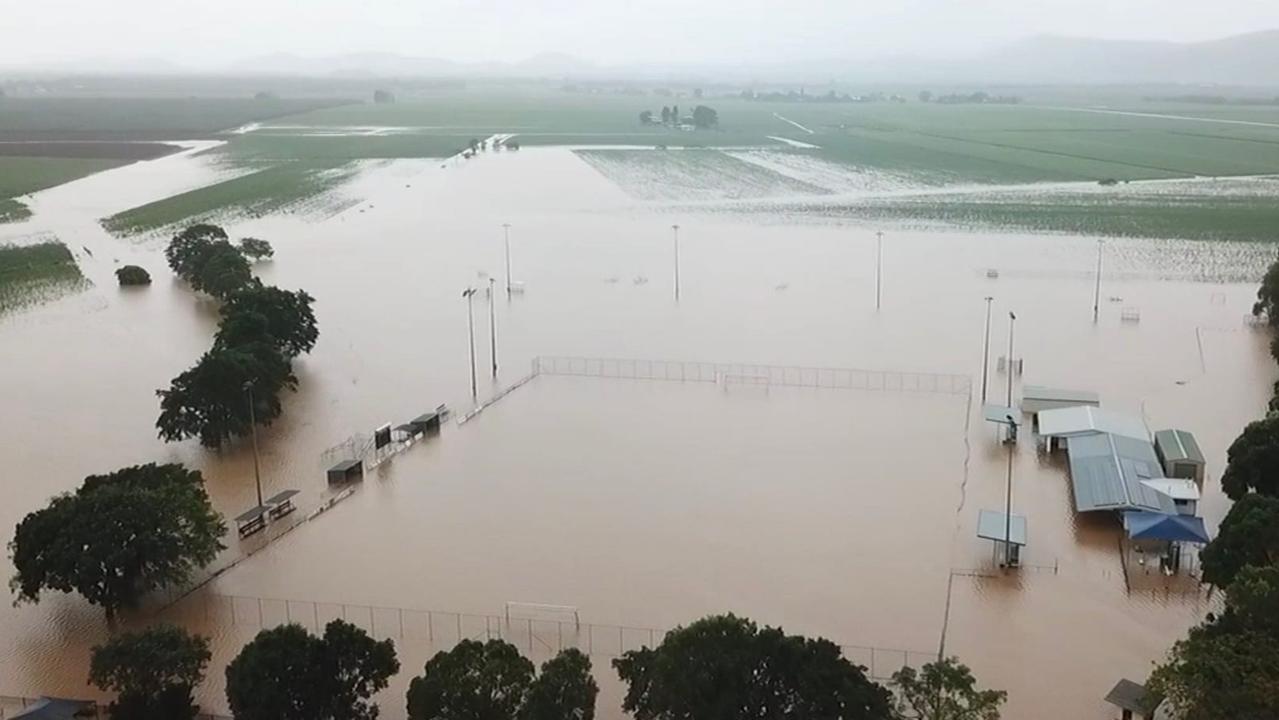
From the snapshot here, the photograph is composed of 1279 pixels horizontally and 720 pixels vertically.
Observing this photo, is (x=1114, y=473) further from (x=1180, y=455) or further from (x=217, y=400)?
(x=217, y=400)

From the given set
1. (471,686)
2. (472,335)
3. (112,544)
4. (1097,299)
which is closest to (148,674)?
(112,544)

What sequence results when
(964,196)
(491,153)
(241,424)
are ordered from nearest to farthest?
(241,424) → (964,196) → (491,153)

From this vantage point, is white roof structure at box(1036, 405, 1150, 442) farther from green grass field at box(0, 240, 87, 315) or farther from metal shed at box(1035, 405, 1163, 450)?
green grass field at box(0, 240, 87, 315)

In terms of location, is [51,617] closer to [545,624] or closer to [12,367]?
[545,624]

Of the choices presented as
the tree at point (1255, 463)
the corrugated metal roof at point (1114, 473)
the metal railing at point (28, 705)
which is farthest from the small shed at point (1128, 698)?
the metal railing at point (28, 705)

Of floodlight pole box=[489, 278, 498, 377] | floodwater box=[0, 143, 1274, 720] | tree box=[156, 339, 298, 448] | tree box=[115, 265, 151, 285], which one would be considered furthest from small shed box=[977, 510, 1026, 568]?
tree box=[115, 265, 151, 285]

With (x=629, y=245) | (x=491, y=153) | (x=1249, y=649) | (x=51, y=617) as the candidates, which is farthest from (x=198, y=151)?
(x=1249, y=649)

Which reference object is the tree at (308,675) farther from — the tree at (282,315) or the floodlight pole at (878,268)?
the floodlight pole at (878,268)
